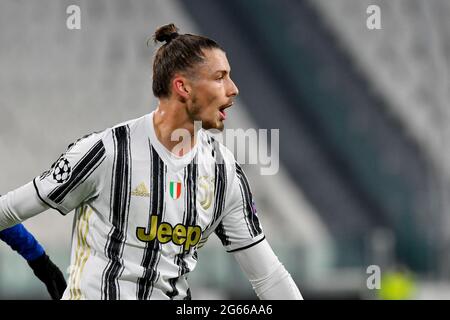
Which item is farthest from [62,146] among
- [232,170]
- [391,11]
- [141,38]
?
[232,170]

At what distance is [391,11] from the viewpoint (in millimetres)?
16500

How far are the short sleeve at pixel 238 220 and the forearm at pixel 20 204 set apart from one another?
2.16 ft

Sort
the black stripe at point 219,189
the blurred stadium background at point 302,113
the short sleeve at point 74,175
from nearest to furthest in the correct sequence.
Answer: the short sleeve at point 74,175, the black stripe at point 219,189, the blurred stadium background at point 302,113

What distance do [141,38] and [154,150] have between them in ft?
38.1

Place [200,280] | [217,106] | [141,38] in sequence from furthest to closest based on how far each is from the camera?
[141,38] → [200,280] → [217,106]

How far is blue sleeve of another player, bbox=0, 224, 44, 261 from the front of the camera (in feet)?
10.6

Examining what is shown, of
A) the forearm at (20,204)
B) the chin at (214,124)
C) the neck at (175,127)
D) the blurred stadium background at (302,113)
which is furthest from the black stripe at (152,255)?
the blurred stadium background at (302,113)

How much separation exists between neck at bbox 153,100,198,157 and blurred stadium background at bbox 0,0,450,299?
8041 millimetres

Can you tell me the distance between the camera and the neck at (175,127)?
3166mm

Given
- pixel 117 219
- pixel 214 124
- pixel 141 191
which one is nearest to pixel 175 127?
pixel 214 124

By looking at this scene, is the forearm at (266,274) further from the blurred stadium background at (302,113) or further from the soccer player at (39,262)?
the blurred stadium background at (302,113)

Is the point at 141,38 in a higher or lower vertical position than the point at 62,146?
higher

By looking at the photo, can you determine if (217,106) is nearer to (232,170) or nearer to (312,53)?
(232,170)

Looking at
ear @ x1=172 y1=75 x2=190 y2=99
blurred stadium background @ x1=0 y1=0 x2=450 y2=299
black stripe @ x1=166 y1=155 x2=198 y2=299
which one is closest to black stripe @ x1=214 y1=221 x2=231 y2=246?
black stripe @ x1=166 y1=155 x2=198 y2=299
